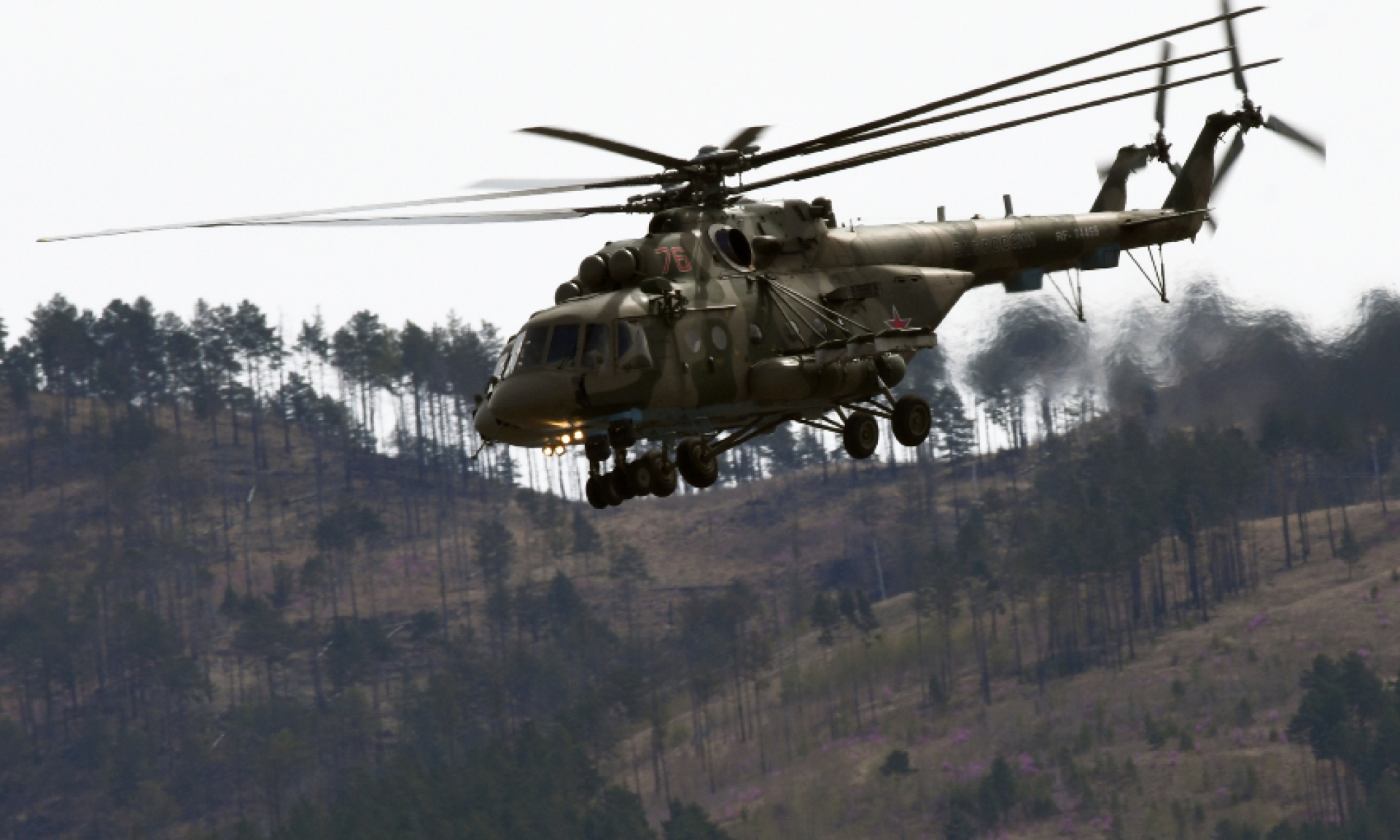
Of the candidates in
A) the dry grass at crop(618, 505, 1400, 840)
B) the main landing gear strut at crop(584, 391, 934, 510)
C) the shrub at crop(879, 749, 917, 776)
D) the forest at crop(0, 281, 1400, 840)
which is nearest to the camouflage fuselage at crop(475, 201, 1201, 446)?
the main landing gear strut at crop(584, 391, 934, 510)

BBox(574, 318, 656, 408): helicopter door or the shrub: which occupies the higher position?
BBox(574, 318, 656, 408): helicopter door

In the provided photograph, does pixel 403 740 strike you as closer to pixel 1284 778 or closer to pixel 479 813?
pixel 479 813

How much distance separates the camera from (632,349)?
25.1 metres

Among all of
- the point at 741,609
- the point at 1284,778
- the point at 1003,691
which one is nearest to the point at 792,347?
the point at 1284,778

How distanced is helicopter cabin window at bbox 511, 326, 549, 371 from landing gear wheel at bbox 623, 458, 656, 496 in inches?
73.5

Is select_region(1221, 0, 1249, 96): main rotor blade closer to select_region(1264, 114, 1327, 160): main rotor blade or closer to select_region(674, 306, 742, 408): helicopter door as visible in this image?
select_region(1264, 114, 1327, 160): main rotor blade

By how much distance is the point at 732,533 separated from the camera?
188 meters

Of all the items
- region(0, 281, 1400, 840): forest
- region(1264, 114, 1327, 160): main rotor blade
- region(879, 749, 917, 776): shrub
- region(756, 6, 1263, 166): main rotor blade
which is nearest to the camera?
region(756, 6, 1263, 166): main rotor blade

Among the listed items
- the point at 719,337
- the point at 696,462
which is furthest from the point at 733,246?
the point at 696,462

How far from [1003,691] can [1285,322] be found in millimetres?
71530

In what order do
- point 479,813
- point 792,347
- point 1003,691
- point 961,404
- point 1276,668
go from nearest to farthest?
point 792,347 < point 479,813 < point 1276,668 < point 1003,691 < point 961,404

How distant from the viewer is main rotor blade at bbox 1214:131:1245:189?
34812 mm

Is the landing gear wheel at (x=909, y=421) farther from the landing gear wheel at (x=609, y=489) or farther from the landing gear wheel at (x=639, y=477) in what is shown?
the landing gear wheel at (x=609, y=489)

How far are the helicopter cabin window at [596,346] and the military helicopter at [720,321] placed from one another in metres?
0.02
